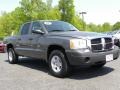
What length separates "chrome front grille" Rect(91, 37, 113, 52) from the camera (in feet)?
24.1

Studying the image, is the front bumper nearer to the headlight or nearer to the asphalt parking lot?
the headlight

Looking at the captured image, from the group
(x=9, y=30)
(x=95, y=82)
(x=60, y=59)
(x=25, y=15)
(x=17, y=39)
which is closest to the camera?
(x=95, y=82)

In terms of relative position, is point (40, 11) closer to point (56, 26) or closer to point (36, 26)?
point (36, 26)

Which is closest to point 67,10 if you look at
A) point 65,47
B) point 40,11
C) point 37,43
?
point 40,11

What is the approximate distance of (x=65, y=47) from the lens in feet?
24.4

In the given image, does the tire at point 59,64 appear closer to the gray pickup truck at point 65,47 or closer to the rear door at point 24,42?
the gray pickup truck at point 65,47

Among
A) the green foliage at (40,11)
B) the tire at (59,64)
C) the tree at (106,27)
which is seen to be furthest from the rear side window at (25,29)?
the tree at (106,27)

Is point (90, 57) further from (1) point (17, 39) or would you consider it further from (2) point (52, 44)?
(1) point (17, 39)

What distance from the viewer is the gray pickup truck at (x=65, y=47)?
7.23m

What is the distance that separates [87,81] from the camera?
7.04m

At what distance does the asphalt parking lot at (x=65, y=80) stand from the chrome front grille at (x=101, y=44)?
780mm

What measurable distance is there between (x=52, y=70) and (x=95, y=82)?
5.59 ft

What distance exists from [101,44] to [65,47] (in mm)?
1022

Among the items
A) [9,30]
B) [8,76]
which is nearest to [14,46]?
[8,76]
